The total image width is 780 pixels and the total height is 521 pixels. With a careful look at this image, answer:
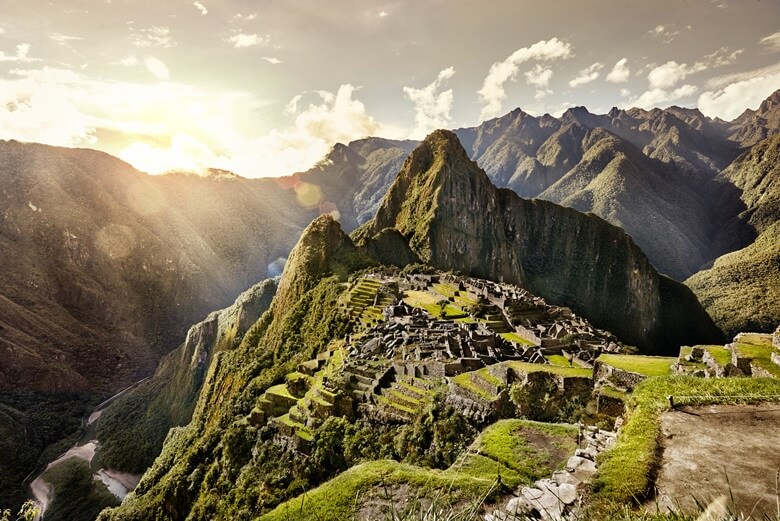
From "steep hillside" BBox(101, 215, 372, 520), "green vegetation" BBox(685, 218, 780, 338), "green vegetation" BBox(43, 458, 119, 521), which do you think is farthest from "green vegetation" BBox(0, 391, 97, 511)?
"green vegetation" BBox(685, 218, 780, 338)

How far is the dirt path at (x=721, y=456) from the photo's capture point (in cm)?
631

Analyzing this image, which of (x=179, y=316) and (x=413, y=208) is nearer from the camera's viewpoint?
(x=413, y=208)

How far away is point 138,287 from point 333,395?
197034 millimetres

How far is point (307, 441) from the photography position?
22.1 metres

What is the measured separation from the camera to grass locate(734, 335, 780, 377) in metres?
12.2

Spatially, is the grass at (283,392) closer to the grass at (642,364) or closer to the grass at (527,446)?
the grass at (527,446)

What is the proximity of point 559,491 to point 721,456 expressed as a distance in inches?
115

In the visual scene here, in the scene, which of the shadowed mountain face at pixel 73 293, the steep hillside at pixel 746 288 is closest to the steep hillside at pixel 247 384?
the shadowed mountain face at pixel 73 293

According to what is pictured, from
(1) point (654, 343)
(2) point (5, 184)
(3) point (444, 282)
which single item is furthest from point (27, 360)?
(1) point (654, 343)

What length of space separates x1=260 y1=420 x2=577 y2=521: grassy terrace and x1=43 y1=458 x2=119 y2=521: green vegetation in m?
81.6

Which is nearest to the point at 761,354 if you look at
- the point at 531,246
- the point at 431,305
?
the point at 431,305

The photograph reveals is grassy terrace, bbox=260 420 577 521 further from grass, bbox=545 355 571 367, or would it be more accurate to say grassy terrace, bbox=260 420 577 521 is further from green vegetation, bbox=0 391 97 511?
green vegetation, bbox=0 391 97 511

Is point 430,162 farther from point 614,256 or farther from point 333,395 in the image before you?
point 333,395

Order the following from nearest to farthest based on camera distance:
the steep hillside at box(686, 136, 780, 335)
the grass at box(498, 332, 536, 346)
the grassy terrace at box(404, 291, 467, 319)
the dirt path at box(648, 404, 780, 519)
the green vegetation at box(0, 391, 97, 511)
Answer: the dirt path at box(648, 404, 780, 519)
the grass at box(498, 332, 536, 346)
the grassy terrace at box(404, 291, 467, 319)
the green vegetation at box(0, 391, 97, 511)
the steep hillside at box(686, 136, 780, 335)
